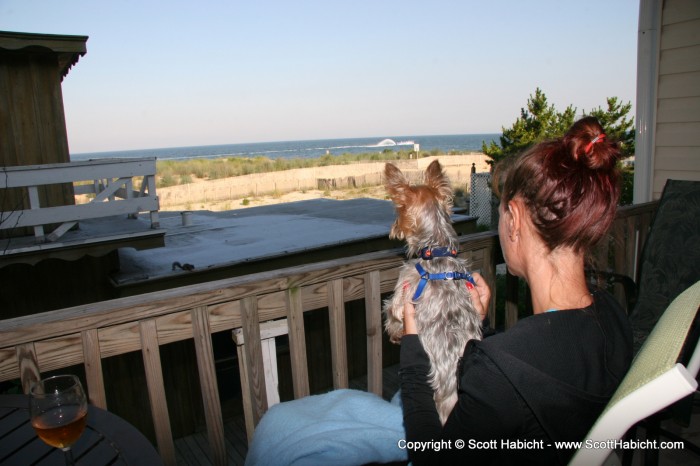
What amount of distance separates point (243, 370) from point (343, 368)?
47 centimetres

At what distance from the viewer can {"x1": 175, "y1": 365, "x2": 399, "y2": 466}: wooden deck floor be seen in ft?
26.0

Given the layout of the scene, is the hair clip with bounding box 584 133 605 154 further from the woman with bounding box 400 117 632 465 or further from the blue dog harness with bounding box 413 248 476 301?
the blue dog harness with bounding box 413 248 476 301

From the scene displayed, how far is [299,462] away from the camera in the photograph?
144 cm

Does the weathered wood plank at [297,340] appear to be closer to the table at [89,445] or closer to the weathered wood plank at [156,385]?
the weathered wood plank at [156,385]

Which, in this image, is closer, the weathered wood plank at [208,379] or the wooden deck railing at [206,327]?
the wooden deck railing at [206,327]

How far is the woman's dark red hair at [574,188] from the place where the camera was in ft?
4.32

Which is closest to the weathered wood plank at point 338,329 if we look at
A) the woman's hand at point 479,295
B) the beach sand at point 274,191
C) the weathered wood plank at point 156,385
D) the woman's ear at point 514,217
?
the woman's hand at point 479,295

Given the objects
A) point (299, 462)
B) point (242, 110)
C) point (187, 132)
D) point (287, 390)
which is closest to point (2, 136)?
point (287, 390)

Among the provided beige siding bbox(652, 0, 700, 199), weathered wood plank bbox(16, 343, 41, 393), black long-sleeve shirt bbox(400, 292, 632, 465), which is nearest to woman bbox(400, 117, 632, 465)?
black long-sleeve shirt bbox(400, 292, 632, 465)

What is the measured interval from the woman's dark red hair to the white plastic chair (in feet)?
1.09

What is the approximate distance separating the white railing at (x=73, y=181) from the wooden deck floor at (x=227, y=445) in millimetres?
3868

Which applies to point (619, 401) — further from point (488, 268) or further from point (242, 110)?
point (242, 110)

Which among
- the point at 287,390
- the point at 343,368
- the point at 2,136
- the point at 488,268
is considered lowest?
the point at 287,390

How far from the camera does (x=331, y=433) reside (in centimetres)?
150
